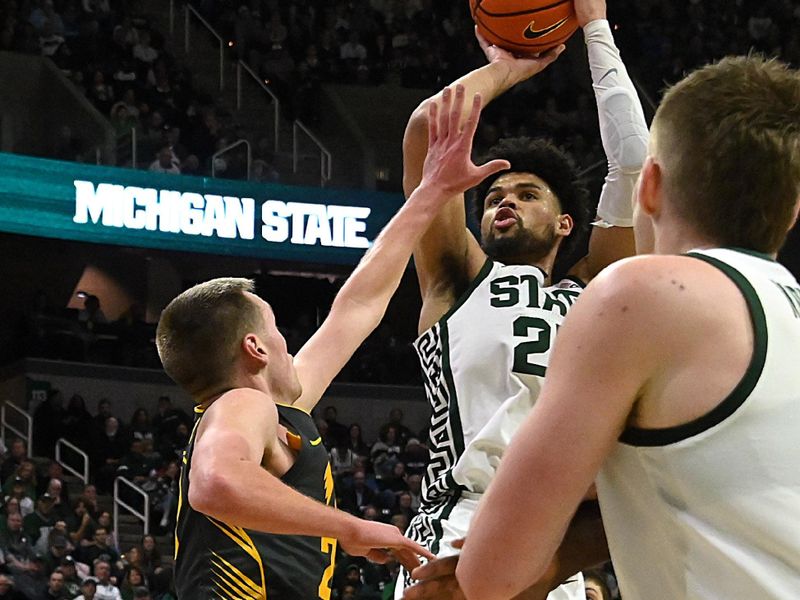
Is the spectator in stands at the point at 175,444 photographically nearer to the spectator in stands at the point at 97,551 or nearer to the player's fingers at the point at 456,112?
the spectator in stands at the point at 97,551

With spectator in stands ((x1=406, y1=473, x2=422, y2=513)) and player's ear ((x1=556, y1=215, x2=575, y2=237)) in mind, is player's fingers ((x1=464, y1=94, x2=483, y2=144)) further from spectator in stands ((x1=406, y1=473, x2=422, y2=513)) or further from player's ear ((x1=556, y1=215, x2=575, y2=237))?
spectator in stands ((x1=406, y1=473, x2=422, y2=513))

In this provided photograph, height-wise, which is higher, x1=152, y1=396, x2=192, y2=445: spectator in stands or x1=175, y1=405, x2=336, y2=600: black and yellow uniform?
x1=175, y1=405, x2=336, y2=600: black and yellow uniform

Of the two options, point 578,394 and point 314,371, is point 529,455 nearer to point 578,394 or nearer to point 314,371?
point 578,394

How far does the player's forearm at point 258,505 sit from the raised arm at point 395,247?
1121 millimetres

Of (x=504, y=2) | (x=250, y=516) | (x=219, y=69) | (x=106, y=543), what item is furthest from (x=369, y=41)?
(x=250, y=516)

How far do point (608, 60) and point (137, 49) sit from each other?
14.8m

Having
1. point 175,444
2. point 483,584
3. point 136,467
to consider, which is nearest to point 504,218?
point 483,584

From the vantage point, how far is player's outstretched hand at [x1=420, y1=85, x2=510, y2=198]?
3930mm

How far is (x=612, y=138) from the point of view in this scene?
4.31 m

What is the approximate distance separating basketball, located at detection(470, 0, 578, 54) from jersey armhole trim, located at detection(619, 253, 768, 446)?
10.1 feet

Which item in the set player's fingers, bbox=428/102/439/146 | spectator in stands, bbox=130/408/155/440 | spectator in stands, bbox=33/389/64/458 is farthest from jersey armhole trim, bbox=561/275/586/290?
spectator in stands, bbox=33/389/64/458

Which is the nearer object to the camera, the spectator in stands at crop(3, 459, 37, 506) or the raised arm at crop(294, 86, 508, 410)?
the raised arm at crop(294, 86, 508, 410)

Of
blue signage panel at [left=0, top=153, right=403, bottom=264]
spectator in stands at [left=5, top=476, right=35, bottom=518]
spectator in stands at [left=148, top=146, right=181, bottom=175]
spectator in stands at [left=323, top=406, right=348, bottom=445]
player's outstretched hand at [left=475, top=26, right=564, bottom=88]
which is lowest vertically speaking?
spectator in stands at [left=5, top=476, right=35, bottom=518]

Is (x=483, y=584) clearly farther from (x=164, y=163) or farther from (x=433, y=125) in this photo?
(x=164, y=163)
